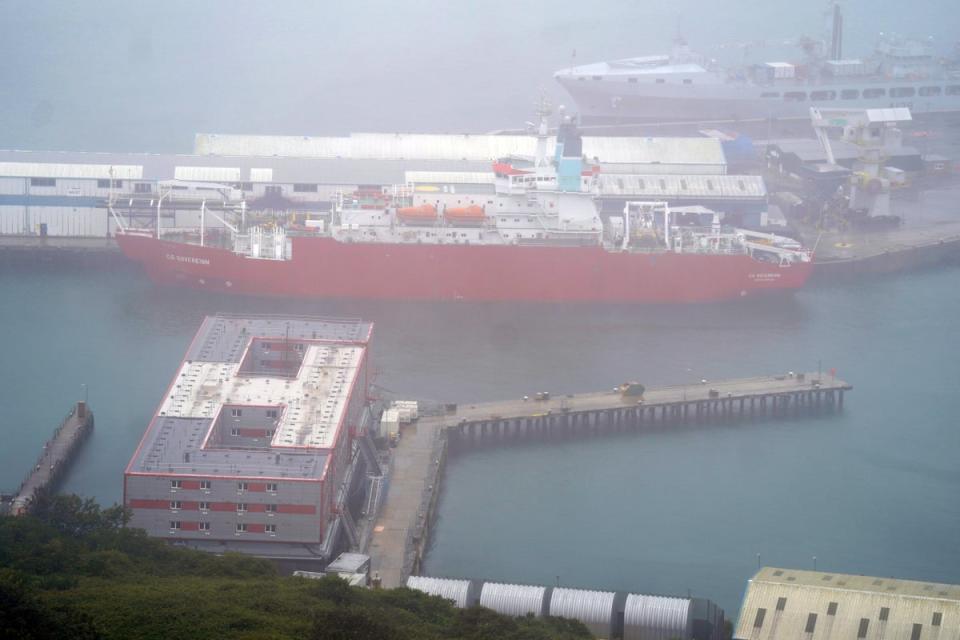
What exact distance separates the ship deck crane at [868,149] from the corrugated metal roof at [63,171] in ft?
33.9

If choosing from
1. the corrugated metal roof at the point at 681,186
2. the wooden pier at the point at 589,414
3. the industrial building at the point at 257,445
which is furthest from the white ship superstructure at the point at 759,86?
the industrial building at the point at 257,445

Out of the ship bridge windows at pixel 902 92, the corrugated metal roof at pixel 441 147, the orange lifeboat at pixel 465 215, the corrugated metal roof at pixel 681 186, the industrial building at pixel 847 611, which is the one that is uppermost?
the ship bridge windows at pixel 902 92

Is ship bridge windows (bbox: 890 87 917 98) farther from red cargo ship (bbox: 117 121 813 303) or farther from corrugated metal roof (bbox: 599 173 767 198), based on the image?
red cargo ship (bbox: 117 121 813 303)

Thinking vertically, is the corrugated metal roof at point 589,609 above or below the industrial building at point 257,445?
below

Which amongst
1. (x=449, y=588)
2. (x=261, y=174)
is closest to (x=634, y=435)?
(x=449, y=588)

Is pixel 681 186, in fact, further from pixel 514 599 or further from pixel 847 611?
pixel 847 611

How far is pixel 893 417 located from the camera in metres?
15.4

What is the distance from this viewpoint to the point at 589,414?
49.1 ft

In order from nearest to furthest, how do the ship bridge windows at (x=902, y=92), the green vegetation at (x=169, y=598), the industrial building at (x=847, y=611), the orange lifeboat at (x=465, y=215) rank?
the green vegetation at (x=169, y=598) < the industrial building at (x=847, y=611) < the orange lifeboat at (x=465, y=215) < the ship bridge windows at (x=902, y=92)

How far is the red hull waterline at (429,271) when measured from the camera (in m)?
18.7

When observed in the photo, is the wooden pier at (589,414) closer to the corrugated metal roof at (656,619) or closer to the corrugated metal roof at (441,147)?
the corrugated metal roof at (656,619)

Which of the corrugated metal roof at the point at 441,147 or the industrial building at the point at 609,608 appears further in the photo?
the corrugated metal roof at the point at 441,147

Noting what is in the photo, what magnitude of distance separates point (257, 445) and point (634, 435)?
4.04m

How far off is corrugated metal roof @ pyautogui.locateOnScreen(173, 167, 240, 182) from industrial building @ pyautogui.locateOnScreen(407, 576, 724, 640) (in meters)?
10.8
